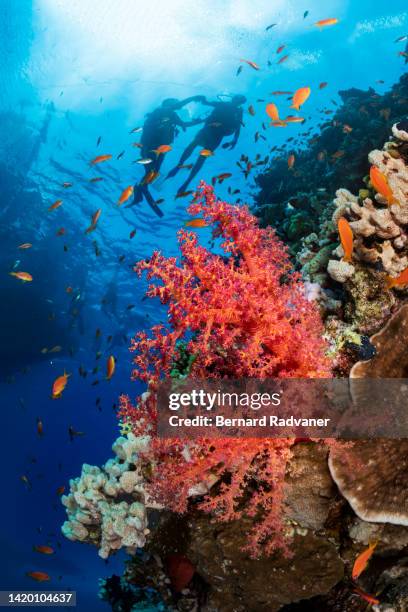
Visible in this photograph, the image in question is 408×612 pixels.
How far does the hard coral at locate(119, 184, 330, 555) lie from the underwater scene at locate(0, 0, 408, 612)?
19mm

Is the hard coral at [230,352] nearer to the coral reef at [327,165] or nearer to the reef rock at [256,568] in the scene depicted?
the reef rock at [256,568]

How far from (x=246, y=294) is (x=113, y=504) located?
3.58 meters

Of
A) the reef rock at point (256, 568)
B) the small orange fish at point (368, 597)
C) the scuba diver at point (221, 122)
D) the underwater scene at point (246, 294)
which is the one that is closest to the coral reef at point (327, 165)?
the underwater scene at point (246, 294)

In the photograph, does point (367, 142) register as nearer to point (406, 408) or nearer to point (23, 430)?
point (406, 408)

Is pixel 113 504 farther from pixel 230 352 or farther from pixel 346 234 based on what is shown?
pixel 346 234

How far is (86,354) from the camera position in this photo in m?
45.8

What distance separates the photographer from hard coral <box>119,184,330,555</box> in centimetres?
293

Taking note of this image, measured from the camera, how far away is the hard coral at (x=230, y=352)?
115 inches

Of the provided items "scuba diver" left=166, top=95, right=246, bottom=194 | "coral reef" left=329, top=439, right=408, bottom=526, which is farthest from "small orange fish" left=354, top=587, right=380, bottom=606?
"scuba diver" left=166, top=95, right=246, bottom=194

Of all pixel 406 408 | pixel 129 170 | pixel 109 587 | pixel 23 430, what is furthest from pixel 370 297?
pixel 23 430

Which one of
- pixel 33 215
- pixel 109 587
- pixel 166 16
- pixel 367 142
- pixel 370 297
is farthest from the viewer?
pixel 33 215

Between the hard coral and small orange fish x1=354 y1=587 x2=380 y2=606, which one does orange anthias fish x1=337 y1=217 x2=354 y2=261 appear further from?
small orange fish x1=354 y1=587 x2=380 y2=606

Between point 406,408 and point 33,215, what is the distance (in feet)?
98.8

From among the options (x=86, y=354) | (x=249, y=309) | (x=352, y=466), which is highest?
(x=86, y=354)
